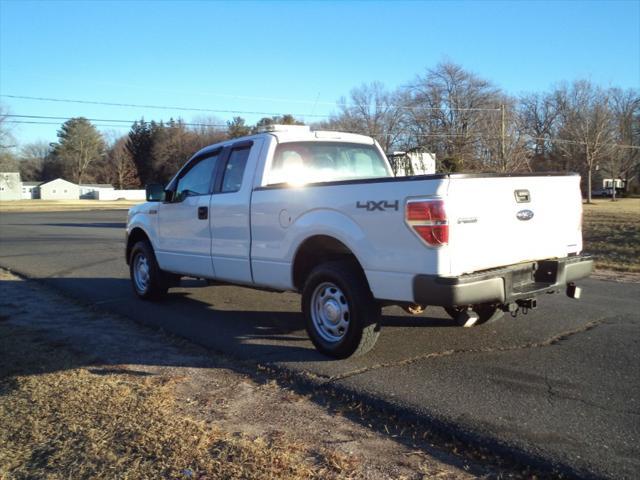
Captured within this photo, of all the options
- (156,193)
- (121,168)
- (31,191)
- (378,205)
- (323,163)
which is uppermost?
(121,168)

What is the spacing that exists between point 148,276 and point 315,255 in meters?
3.31

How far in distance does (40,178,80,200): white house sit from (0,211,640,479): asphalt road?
4018 inches

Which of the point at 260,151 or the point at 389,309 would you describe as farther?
the point at 389,309

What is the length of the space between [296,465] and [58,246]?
598 inches

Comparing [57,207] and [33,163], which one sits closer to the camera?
[57,207]

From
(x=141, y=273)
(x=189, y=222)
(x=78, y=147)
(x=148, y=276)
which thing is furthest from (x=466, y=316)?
(x=78, y=147)

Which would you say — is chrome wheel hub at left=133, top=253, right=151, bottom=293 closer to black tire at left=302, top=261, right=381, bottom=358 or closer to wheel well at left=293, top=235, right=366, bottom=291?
wheel well at left=293, top=235, right=366, bottom=291

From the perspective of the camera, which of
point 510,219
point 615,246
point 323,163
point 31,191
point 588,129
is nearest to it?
point 510,219

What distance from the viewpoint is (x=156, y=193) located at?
24.8 ft

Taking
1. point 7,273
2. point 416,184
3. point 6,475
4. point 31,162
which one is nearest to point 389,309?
point 416,184

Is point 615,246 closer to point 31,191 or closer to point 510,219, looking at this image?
point 510,219

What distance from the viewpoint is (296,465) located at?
3.16 meters

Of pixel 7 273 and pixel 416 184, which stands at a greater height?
pixel 416 184

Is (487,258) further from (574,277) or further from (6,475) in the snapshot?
(6,475)
